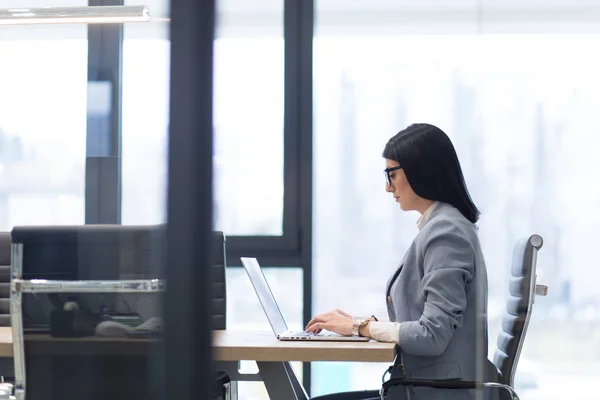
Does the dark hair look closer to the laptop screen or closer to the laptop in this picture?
the laptop

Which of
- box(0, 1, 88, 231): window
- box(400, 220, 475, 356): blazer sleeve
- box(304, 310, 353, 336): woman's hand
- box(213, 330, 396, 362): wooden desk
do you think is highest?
box(0, 1, 88, 231): window

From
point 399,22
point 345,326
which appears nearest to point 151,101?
point 345,326

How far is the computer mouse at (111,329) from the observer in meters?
1.09

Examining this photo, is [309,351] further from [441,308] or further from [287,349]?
[441,308]

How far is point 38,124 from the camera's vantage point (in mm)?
3537

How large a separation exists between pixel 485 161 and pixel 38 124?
266cm

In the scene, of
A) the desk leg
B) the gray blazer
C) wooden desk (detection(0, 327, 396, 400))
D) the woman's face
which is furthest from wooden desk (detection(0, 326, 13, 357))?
the woman's face

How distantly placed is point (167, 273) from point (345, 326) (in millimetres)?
1288

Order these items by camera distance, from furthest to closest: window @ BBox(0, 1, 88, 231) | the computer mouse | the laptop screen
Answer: window @ BBox(0, 1, 88, 231) → the laptop screen → the computer mouse

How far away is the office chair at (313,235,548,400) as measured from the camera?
1.41 metres

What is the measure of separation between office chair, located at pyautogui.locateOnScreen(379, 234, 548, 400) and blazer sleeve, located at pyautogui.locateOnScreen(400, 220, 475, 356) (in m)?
0.13

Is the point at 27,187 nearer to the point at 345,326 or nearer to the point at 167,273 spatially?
the point at 345,326

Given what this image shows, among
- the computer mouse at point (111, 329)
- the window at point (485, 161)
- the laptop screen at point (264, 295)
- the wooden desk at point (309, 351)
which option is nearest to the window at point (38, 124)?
the window at point (485, 161)

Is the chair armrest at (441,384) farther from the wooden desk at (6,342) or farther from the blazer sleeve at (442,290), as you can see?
the wooden desk at (6,342)
